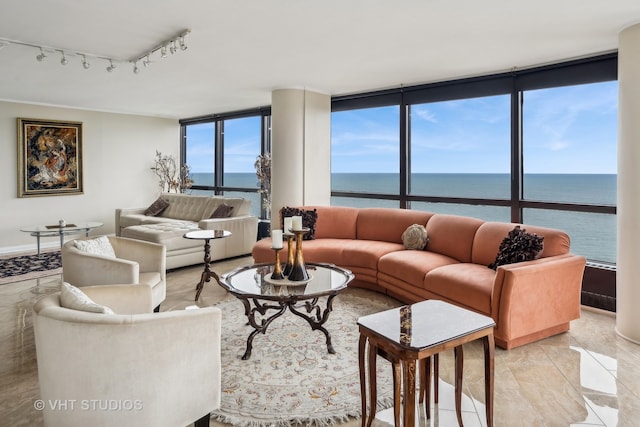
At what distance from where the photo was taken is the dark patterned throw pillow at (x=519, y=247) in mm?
3213

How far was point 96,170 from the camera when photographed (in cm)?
757

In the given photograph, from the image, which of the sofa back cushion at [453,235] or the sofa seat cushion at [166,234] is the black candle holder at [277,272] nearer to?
the sofa back cushion at [453,235]

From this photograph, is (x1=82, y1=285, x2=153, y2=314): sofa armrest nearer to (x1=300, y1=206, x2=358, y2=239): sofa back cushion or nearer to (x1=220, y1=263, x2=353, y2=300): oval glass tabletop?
(x1=220, y1=263, x2=353, y2=300): oval glass tabletop

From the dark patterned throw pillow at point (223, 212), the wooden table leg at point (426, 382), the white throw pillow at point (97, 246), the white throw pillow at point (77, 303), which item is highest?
the dark patterned throw pillow at point (223, 212)

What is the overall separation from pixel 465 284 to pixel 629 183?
1.48 meters

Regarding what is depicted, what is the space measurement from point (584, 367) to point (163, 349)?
2.68m

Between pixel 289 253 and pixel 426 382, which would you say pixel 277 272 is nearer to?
pixel 289 253

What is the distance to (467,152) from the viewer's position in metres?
6.74

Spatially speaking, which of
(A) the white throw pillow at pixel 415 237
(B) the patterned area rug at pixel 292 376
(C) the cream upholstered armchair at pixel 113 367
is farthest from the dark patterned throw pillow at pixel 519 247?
(C) the cream upholstered armchair at pixel 113 367

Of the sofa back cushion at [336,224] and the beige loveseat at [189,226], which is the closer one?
the sofa back cushion at [336,224]

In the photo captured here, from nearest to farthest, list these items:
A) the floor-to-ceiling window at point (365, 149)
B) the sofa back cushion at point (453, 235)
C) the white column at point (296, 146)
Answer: the sofa back cushion at point (453, 235)
the white column at point (296, 146)
the floor-to-ceiling window at point (365, 149)

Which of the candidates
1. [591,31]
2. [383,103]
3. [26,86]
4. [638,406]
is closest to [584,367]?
[638,406]

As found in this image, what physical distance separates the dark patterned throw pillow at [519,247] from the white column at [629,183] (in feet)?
2.07

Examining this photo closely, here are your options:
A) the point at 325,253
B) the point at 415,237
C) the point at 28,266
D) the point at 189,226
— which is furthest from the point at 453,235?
the point at 28,266
